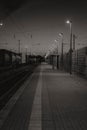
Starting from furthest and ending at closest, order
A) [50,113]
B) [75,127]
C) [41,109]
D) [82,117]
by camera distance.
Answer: [41,109] → [50,113] → [82,117] → [75,127]

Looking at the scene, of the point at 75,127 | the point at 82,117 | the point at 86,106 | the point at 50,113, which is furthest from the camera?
the point at 86,106

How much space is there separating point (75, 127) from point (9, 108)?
347cm

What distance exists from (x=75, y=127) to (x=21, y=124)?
151 centimetres

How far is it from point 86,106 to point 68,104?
2.57 feet

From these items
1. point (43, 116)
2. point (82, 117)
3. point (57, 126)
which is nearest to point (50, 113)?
point (43, 116)

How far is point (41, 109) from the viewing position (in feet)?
29.1

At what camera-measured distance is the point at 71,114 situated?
8000 mm

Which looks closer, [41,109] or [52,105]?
[41,109]

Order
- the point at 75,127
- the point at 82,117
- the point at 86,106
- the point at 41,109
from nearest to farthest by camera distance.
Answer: the point at 75,127, the point at 82,117, the point at 41,109, the point at 86,106

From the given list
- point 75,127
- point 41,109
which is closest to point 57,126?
point 75,127

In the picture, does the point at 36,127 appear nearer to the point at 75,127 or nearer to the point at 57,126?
the point at 57,126

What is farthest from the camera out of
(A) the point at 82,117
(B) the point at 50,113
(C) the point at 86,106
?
(C) the point at 86,106

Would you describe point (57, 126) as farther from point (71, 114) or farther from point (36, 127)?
point (71, 114)

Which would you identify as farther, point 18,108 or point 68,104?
point 68,104
